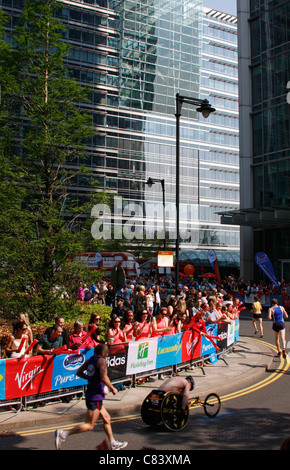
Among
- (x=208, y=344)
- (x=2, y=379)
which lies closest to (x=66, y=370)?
(x=2, y=379)

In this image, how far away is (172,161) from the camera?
8562 centimetres

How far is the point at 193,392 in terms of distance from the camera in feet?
32.9

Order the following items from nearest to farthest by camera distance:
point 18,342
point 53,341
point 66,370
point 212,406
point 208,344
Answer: point 212,406, point 66,370, point 18,342, point 53,341, point 208,344

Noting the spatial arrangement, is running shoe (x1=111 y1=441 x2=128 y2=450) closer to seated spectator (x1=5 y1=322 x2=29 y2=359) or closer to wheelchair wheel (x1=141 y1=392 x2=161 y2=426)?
wheelchair wheel (x1=141 y1=392 x2=161 y2=426)

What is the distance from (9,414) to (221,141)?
292 ft

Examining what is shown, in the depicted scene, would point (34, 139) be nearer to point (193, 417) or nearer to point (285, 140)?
point (193, 417)

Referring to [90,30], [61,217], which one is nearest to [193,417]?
[61,217]

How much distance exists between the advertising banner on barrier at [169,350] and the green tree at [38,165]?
3697mm

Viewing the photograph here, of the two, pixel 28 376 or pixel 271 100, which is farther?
pixel 271 100

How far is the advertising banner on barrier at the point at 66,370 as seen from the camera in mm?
9102

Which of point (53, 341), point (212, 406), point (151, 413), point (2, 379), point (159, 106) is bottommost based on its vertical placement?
point (212, 406)

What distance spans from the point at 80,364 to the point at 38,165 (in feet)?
24.7

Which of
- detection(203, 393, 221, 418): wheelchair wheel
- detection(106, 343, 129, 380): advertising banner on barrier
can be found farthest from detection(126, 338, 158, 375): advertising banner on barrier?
detection(203, 393, 221, 418): wheelchair wheel

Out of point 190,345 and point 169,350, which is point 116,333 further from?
point 190,345
